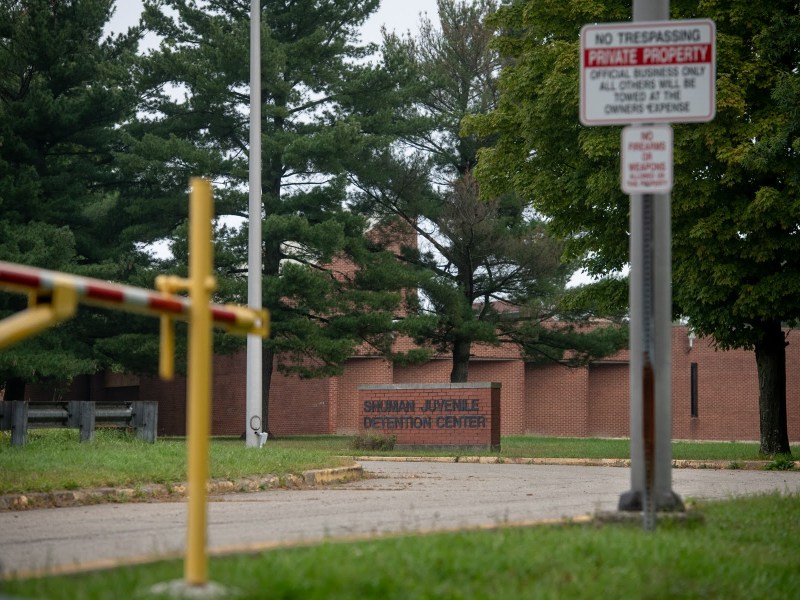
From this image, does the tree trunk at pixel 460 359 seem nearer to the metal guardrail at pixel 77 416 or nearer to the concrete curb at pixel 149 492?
the metal guardrail at pixel 77 416

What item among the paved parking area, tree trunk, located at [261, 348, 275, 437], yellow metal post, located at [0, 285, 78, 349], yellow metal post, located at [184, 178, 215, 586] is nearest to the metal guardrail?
the paved parking area

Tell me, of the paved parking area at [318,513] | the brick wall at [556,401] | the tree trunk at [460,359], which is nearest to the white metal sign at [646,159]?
the paved parking area at [318,513]

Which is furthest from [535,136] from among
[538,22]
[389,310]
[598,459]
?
[389,310]

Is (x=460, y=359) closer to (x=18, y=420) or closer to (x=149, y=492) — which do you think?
(x=18, y=420)

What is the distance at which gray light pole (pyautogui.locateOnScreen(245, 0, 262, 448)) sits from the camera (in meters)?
21.9

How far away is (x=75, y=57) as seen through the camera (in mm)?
37781

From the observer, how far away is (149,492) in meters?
12.5

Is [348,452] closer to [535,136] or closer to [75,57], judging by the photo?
[535,136]

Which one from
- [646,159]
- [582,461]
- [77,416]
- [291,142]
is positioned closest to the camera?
[646,159]

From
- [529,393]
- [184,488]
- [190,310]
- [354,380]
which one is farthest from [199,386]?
[529,393]

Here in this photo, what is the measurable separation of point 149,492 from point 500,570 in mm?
7422

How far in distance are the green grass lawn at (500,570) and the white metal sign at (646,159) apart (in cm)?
231

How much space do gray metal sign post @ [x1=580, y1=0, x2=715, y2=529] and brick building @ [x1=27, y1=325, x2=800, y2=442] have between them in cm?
3774

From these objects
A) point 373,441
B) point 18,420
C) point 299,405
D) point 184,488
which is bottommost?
point 373,441
